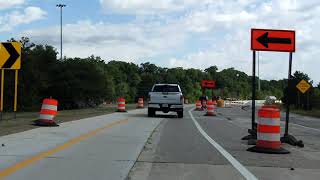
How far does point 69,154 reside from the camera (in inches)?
485

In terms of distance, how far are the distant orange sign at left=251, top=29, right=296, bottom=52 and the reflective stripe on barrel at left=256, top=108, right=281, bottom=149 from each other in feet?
10.9

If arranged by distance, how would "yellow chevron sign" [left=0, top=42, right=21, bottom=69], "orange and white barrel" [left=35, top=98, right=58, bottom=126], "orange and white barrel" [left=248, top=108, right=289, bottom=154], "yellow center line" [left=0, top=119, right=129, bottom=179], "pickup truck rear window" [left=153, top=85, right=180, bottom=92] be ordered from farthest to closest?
"pickup truck rear window" [left=153, top=85, right=180, bottom=92] → "yellow chevron sign" [left=0, top=42, right=21, bottom=69] → "orange and white barrel" [left=35, top=98, right=58, bottom=126] → "orange and white barrel" [left=248, top=108, right=289, bottom=154] → "yellow center line" [left=0, top=119, right=129, bottom=179]

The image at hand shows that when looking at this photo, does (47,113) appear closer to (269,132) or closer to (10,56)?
(10,56)

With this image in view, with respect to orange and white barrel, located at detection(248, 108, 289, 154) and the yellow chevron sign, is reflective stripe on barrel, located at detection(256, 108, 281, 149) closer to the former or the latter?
orange and white barrel, located at detection(248, 108, 289, 154)

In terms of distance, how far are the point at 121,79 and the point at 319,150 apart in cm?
11657

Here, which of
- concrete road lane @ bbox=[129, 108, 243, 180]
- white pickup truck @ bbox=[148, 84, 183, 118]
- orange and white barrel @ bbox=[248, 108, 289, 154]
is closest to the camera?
concrete road lane @ bbox=[129, 108, 243, 180]

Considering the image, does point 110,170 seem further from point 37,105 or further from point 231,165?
point 37,105

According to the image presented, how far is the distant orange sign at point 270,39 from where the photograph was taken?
54.7 feet

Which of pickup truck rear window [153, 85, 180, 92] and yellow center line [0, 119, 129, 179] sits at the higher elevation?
pickup truck rear window [153, 85, 180, 92]

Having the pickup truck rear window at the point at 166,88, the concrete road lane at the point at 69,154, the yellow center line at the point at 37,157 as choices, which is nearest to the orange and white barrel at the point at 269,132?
the concrete road lane at the point at 69,154

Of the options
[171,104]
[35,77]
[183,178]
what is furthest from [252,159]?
[35,77]

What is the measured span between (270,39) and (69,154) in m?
7.73

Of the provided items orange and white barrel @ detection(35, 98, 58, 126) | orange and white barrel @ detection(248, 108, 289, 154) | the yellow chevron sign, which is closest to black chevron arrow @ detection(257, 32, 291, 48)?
orange and white barrel @ detection(248, 108, 289, 154)

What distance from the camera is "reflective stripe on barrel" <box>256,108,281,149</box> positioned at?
1391 centimetres
